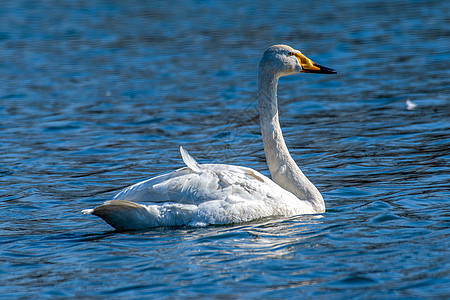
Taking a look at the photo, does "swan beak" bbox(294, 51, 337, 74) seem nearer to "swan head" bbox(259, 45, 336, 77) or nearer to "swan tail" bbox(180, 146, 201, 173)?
"swan head" bbox(259, 45, 336, 77)

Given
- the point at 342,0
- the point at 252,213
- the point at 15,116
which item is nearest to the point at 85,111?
the point at 15,116

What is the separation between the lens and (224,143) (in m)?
13.2

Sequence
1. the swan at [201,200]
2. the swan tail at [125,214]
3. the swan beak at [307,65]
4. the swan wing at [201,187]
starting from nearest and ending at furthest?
the swan tail at [125,214] → the swan at [201,200] → the swan wing at [201,187] → the swan beak at [307,65]

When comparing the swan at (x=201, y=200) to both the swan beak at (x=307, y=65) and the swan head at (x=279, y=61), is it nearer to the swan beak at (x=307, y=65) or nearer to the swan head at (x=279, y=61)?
the swan head at (x=279, y=61)

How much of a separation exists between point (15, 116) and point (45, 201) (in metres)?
6.86

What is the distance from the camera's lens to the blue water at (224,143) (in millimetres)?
6516

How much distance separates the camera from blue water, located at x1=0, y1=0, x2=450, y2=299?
21.4 feet

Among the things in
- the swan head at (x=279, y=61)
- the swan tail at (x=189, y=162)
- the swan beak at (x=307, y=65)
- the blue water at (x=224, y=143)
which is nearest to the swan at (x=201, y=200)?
the swan tail at (x=189, y=162)

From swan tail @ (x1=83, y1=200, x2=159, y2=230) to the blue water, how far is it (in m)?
0.14

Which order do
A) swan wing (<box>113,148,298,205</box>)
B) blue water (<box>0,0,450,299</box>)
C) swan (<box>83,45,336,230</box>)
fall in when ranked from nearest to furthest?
blue water (<box>0,0,450,299</box>)
swan (<box>83,45,336,230</box>)
swan wing (<box>113,148,298,205</box>)

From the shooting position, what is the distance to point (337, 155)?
11891mm

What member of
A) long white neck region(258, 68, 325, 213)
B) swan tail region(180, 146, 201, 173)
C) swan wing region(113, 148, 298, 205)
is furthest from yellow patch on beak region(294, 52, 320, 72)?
swan tail region(180, 146, 201, 173)

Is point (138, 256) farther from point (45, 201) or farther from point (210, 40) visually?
point (210, 40)

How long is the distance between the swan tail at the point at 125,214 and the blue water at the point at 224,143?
137mm
